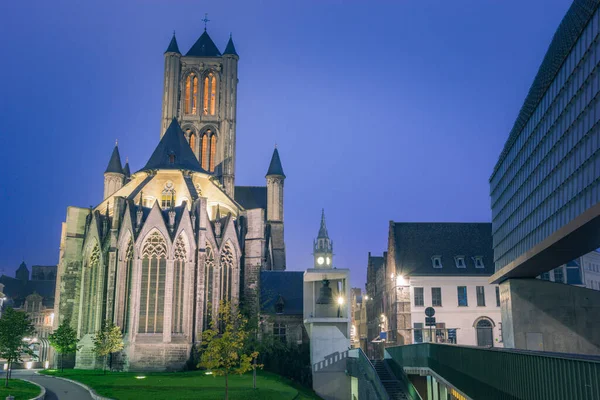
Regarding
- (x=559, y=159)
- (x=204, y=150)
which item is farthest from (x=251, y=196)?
(x=559, y=159)

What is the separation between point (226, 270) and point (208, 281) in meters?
2.37

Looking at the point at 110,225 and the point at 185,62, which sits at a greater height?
the point at 185,62

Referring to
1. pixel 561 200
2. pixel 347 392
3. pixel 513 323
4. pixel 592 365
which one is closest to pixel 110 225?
pixel 347 392

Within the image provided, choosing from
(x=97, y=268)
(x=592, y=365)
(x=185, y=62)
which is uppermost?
(x=185, y=62)

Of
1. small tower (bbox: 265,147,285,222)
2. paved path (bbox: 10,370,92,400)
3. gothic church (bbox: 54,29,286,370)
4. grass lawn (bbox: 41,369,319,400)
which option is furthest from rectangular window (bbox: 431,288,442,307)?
paved path (bbox: 10,370,92,400)

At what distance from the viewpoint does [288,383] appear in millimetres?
44000

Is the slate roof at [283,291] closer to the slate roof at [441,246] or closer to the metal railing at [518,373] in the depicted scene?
the slate roof at [441,246]

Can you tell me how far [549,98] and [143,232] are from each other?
30807 mm

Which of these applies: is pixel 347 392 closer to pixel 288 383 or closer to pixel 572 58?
pixel 288 383

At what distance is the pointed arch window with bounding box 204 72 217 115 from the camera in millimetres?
82875

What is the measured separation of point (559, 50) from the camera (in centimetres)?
2944

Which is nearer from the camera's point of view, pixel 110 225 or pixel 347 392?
pixel 347 392

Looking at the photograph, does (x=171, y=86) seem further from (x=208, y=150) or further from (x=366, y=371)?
(x=366, y=371)

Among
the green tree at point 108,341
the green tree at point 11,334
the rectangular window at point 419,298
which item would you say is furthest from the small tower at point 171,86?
the green tree at point 11,334
